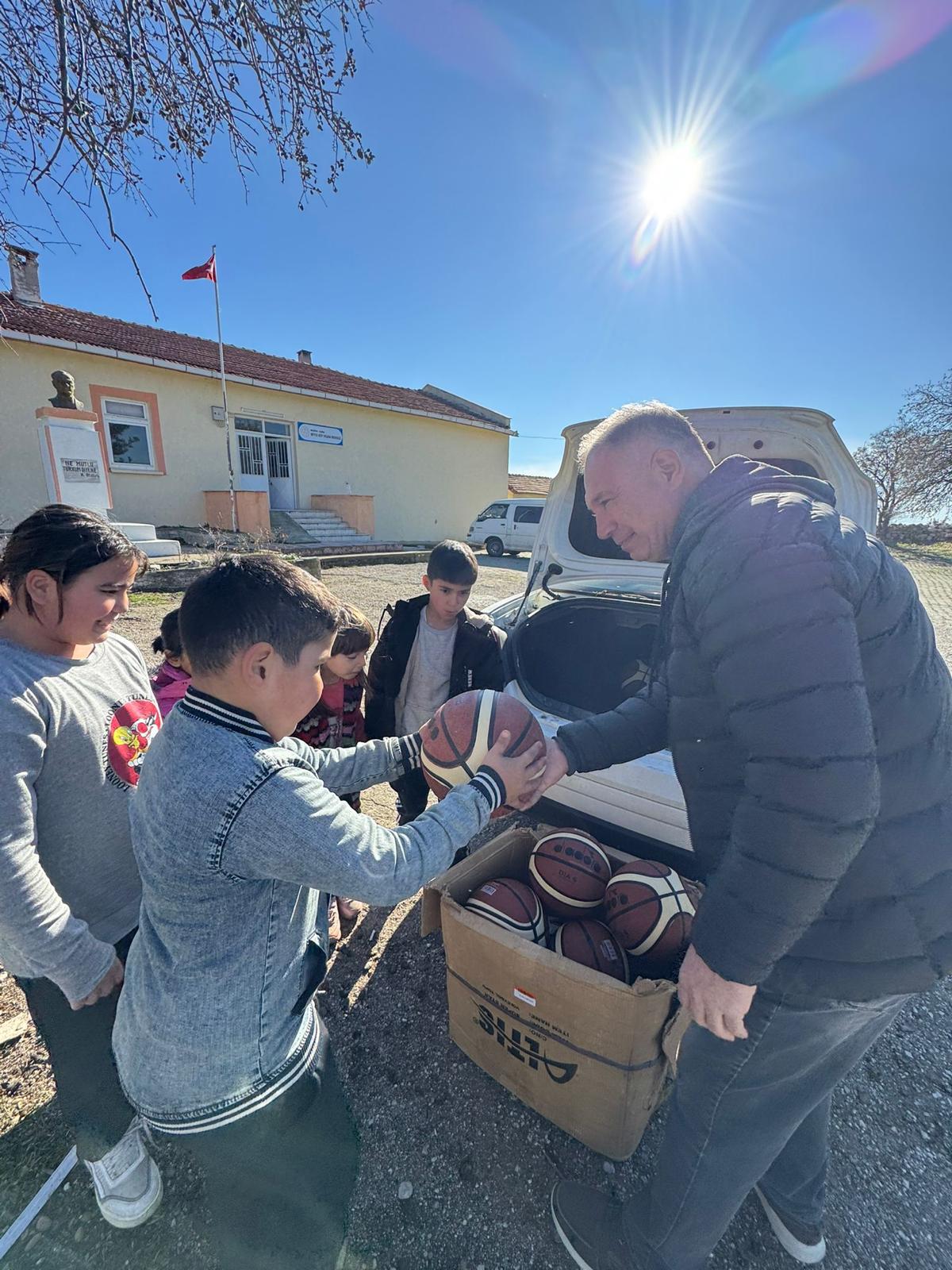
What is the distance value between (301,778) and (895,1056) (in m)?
2.60

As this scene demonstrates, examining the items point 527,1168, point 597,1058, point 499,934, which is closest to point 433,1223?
point 527,1168

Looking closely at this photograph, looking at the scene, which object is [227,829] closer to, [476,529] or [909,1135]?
[909,1135]

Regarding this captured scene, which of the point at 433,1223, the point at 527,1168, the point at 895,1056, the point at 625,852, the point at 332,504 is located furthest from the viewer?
the point at 332,504

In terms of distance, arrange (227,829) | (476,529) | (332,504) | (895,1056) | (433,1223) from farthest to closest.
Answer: (476,529) < (332,504) < (895,1056) < (433,1223) < (227,829)

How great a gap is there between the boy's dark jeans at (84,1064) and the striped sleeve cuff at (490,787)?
46.4 inches

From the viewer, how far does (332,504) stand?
57.8 feet

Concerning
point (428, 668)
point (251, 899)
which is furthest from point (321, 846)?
point (428, 668)

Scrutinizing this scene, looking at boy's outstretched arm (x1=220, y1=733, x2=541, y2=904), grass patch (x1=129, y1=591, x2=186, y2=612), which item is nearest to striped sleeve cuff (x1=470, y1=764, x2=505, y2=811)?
boy's outstretched arm (x1=220, y1=733, x2=541, y2=904)

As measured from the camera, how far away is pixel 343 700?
2.65m

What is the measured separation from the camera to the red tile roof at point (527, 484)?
31953mm

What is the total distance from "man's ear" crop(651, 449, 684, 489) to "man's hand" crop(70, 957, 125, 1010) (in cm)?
181

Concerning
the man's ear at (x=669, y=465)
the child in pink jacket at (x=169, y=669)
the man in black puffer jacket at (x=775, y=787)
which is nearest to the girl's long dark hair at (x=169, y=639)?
the child in pink jacket at (x=169, y=669)

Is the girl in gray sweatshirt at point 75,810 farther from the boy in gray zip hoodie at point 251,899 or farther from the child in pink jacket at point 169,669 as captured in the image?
the child in pink jacket at point 169,669

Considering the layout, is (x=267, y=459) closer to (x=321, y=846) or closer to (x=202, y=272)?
(x=202, y=272)
